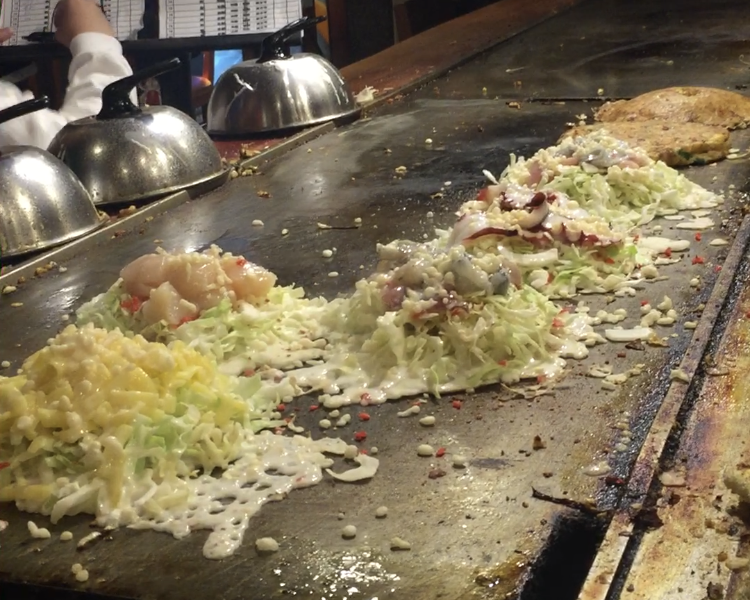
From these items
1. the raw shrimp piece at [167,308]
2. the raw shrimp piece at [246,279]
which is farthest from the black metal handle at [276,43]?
the raw shrimp piece at [167,308]

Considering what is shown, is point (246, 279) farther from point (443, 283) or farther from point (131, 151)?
point (131, 151)

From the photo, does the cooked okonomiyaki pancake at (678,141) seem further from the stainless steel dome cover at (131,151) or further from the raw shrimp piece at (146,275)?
the raw shrimp piece at (146,275)

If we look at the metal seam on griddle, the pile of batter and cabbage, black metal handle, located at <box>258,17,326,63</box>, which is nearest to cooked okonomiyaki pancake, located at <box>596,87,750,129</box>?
the pile of batter and cabbage

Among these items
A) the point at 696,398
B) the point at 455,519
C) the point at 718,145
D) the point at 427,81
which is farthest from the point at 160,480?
the point at 427,81

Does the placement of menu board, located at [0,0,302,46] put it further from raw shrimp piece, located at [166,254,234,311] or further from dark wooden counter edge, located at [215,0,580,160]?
raw shrimp piece, located at [166,254,234,311]

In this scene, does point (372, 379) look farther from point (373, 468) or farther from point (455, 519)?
point (455, 519)

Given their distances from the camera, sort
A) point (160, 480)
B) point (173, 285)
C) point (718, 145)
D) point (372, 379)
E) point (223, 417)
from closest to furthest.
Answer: point (160, 480) < point (223, 417) < point (372, 379) < point (173, 285) < point (718, 145)

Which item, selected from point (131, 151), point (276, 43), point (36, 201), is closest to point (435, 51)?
point (276, 43)
